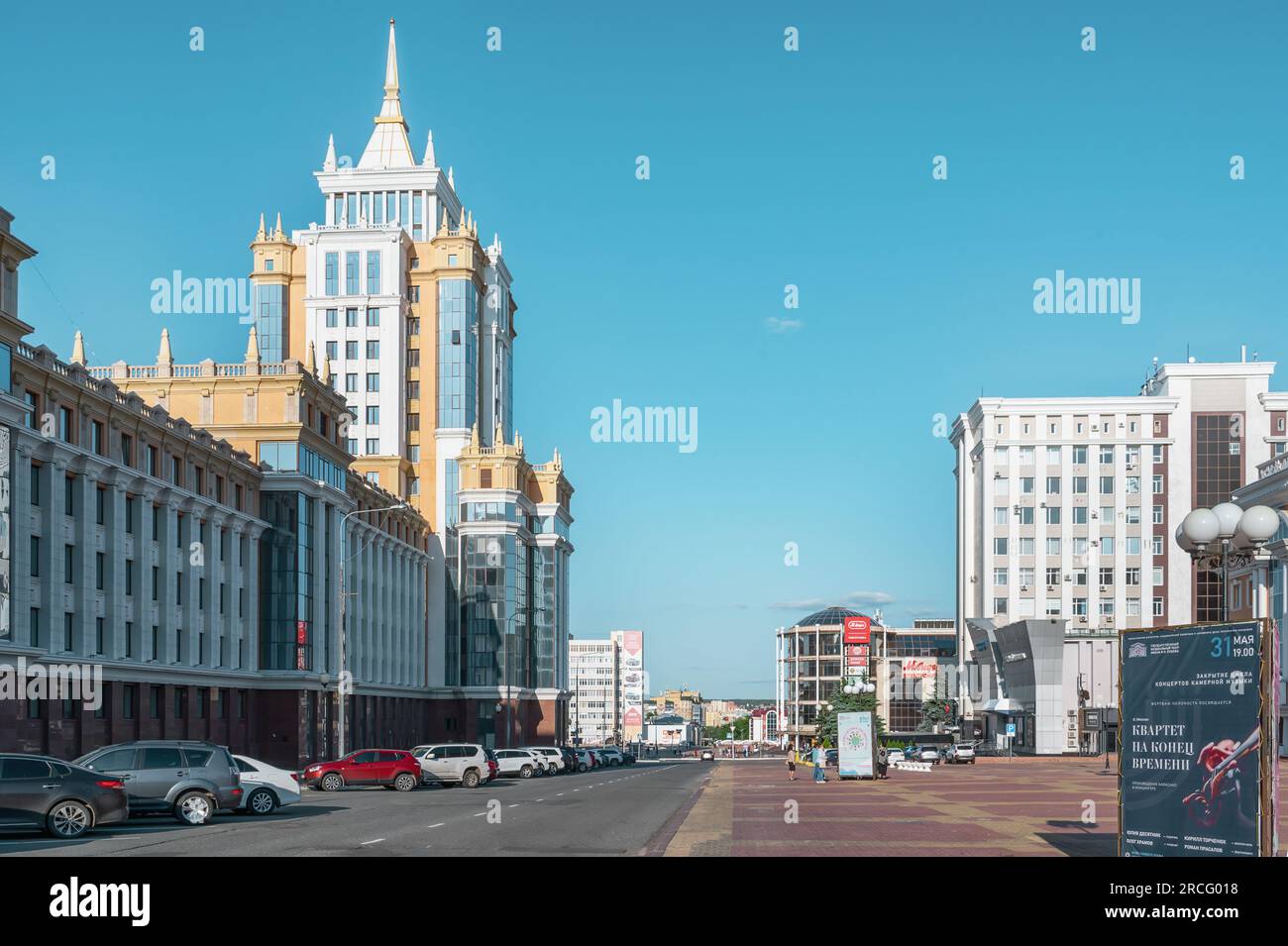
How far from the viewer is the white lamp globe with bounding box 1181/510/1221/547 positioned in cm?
2042

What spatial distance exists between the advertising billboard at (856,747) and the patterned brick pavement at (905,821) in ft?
14.0

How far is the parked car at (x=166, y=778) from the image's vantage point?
30.0 meters

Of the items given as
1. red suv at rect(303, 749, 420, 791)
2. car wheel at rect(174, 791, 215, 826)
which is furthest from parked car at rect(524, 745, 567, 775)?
car wheel at rect(174, 791, 215, 826)

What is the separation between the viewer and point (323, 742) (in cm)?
7488

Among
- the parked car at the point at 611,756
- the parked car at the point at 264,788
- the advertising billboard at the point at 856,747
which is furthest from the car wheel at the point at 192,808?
the parked car at the point at 611,756

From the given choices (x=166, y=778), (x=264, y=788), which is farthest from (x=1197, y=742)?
(x=264, y=788)

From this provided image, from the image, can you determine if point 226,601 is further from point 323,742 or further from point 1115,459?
point 1115,459

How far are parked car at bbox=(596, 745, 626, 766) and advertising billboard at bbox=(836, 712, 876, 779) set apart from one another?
50142 mm

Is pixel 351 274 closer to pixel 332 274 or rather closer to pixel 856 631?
pixel 332 274

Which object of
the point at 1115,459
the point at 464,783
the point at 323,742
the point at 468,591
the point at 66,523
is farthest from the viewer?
the point at 1115,459

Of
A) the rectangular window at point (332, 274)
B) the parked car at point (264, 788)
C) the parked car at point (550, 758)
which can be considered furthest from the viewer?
the rectangular window at point (332, 274)

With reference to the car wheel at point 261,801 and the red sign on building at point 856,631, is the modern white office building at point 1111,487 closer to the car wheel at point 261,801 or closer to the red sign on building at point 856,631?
the red sign on building at point 856,631
